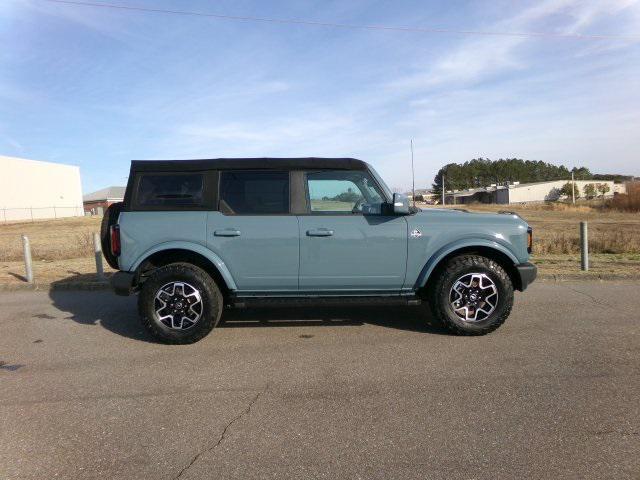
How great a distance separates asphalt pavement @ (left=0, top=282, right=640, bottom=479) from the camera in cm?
278

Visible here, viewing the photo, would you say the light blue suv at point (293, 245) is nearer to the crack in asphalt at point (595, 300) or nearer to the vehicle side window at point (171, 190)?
the vehicle side window at point (171, 190)

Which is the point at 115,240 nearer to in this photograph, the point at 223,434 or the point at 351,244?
the point at 351,244

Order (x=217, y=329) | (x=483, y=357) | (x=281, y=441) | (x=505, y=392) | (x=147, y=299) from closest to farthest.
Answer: (x=281, y=441), (x=505, y=392), (x=483, y=357), (x=147, y=299), (x=217, y=329)

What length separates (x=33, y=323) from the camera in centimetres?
620

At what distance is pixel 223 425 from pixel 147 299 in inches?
84.2

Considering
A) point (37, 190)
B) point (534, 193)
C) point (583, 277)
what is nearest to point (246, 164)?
point (583, 277)

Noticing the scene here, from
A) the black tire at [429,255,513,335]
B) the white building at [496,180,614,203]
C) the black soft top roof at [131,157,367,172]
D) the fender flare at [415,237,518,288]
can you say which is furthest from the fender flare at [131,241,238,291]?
the white building at [496,180,614,203]

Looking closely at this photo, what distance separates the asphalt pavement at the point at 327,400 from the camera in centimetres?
278

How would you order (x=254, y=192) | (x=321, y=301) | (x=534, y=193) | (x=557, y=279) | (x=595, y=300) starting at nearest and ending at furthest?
1. (x=321, y=301)
2. (x=254, y=192)
3. (x=595, y=300)
4. (x=557, y=279)
5. (x=534, y=193)

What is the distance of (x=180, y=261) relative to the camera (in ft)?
17.1

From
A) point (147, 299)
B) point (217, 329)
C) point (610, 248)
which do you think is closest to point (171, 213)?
point (147, 299)

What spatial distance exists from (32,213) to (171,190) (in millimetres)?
66634

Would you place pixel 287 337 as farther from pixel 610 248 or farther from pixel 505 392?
pixel 610 248

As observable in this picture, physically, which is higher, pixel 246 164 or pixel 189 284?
pixel 246 164
